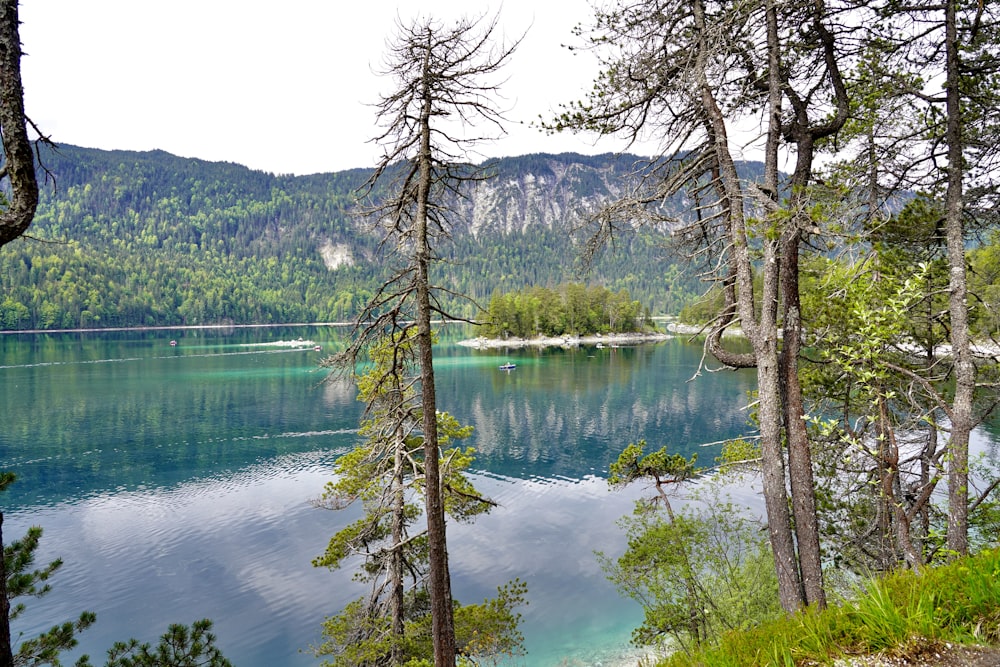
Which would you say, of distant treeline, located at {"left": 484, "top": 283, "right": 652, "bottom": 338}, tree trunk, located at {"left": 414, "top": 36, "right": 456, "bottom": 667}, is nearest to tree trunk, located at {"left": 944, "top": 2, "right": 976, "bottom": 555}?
tree trunk, located at {"left": 414, "top": 36, "right": 456, "bottom": 667}

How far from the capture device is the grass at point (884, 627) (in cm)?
342

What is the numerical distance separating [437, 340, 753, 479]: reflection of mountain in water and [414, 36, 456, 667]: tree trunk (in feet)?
52.4

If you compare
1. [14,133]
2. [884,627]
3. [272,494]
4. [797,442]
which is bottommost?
[272,494]

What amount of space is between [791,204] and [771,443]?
3210 millimetres

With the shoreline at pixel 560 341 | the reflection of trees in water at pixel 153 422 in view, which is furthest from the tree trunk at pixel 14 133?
the shoreline at pixel 560 341

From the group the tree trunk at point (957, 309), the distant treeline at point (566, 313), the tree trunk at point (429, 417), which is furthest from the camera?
the distant treeline at point (566, 313)

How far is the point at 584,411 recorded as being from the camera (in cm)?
5141

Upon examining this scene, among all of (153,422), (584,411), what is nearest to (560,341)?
(584,411)

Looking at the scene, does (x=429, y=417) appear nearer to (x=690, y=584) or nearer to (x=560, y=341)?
(x=690, y=584)

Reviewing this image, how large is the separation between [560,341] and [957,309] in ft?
399

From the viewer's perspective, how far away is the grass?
3.42 metres

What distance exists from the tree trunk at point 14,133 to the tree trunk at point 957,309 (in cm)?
1044

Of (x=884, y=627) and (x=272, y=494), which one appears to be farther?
(x=272, y=494)

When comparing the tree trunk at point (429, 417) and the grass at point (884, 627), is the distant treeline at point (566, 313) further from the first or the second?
the grass at point (884, 627)
